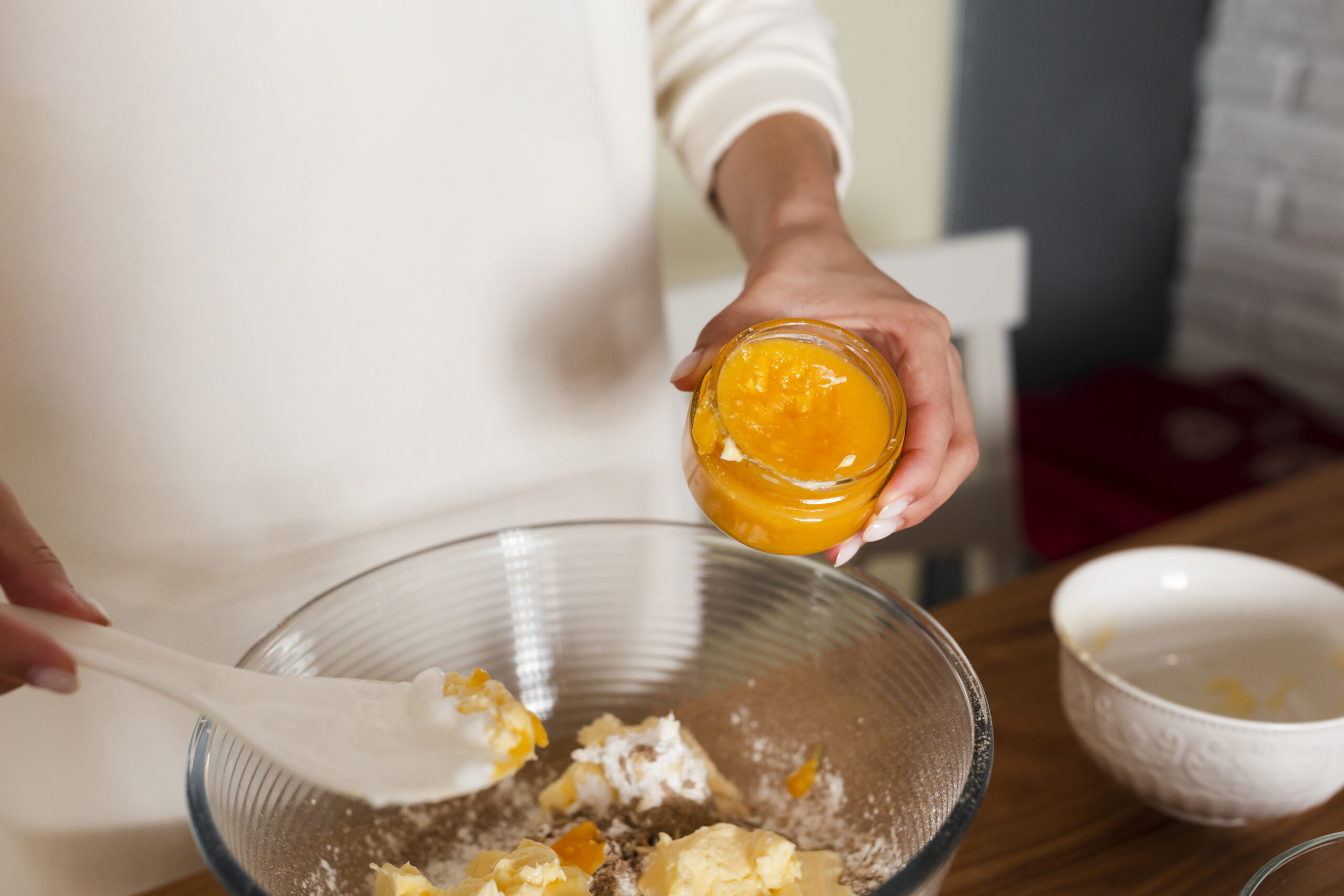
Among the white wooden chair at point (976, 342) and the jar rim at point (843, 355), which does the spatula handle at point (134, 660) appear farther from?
the white wooden chair at point (976, 342)

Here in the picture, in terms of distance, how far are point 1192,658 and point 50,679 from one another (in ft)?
2.33

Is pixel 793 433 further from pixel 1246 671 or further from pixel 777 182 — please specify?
pixel 1246 671

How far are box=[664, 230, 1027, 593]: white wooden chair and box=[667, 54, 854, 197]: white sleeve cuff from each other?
283 mm

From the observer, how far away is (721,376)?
0.57m

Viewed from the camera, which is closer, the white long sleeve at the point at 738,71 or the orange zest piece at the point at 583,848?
the orange zest piece at the point at 583,848

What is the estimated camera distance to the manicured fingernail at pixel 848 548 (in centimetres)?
60

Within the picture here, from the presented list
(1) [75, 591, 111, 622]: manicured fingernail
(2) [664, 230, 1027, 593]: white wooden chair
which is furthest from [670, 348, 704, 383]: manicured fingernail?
(2) [664, 230, 1027, 593]: white wooden chair

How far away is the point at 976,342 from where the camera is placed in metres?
Answer: 1.43

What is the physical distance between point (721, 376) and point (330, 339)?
0.33 meters

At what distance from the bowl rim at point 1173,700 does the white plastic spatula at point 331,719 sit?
1.17 ft

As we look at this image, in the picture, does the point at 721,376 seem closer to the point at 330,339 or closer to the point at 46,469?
the point at 330,339

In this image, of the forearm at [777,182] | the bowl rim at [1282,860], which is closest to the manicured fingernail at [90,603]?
the forearm at [777,182]

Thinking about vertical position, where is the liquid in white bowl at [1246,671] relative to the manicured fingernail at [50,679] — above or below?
below

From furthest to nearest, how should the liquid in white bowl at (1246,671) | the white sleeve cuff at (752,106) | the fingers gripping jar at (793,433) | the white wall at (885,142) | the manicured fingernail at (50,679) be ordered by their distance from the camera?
the white wall at (885,142) → the white sleeve cuff at (752,106) → the liquid in white bowl at (1246,671) → the fingers gripping jar at (793,433) → the manicured fingernail at (50,679)
